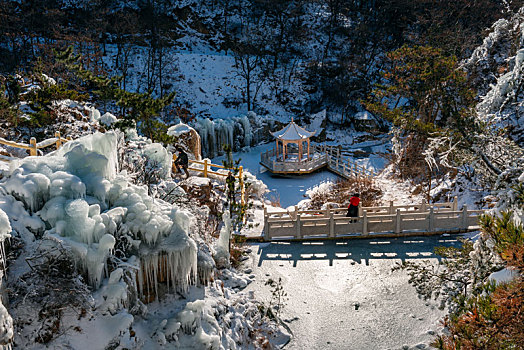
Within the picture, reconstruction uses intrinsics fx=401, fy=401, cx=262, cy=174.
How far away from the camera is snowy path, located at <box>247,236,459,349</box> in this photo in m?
8.35

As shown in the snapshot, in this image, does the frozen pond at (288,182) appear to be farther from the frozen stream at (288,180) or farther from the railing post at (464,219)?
the railing post at (464,219)

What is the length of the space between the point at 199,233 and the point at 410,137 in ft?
51.7

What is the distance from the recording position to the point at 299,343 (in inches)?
325

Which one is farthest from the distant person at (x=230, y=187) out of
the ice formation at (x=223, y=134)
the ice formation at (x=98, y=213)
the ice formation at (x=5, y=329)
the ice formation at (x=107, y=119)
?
the ice formation at (x=223, y=134)

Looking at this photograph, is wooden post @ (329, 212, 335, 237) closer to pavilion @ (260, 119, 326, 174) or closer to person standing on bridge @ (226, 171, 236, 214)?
person standing on bridge @ (226, 171, 236, 214)

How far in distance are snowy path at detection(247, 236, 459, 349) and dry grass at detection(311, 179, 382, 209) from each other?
6121 millimetres

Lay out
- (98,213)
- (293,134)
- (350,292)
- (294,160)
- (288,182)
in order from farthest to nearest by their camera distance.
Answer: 1. (294,160)
2. (293,134)
3. (288,182)
4. (350,292)
5. (98,213)

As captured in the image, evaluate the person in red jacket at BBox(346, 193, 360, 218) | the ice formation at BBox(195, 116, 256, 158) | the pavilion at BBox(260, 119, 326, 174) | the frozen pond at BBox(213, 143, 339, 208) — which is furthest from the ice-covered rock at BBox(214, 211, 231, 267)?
the ice formation at BBox(195, 116, 256, 158)

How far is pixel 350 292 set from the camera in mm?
9773

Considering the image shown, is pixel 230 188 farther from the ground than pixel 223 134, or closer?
farther from the ground

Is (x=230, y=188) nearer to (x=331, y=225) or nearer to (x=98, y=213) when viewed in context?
(x=331, y=225)

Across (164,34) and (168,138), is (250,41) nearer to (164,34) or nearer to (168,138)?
(164,34)

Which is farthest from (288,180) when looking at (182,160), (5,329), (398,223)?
(5,329)

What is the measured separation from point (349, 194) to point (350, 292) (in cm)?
948
